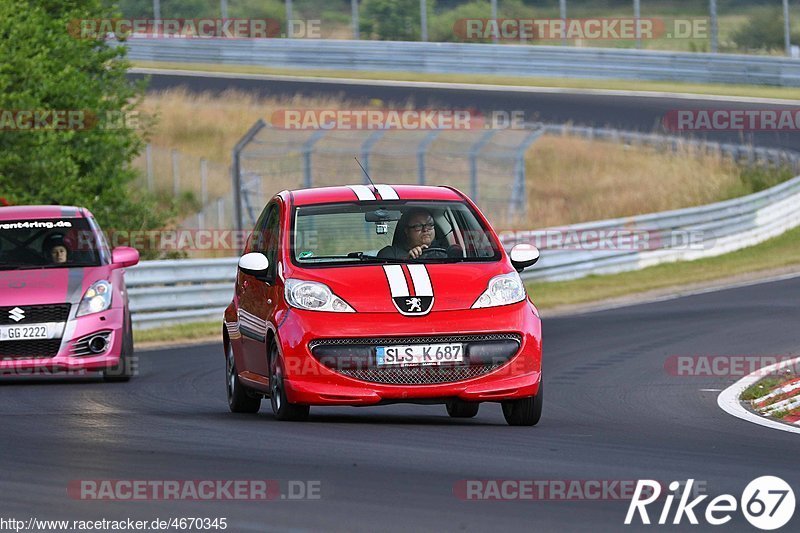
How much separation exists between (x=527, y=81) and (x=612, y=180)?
10.5m

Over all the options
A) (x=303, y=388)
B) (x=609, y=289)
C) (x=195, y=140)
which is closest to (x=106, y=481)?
(x=303, y=388)

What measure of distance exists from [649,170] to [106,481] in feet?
92.9

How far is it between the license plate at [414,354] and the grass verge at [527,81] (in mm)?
32067

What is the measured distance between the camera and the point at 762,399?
11648mm

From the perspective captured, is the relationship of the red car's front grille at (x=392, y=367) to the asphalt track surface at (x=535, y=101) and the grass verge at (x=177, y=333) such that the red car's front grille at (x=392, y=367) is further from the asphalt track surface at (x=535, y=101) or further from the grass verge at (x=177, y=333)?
the asphalt track surface at (x=535, y=101)


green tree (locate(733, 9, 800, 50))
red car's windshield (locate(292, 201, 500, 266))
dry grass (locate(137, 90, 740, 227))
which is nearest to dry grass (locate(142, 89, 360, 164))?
dry grass (locate(137, 90, 740, 227))

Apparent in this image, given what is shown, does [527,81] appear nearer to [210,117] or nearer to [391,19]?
[391,19]

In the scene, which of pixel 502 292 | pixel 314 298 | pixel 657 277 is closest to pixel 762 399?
pixel 502 292

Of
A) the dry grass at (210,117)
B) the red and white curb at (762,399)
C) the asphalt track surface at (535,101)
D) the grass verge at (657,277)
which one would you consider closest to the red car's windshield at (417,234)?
Result: the red and white curb at (762,399)

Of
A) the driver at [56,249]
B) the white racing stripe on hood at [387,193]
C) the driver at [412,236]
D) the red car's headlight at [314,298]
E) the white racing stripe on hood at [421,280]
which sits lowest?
the driver at [56,249]

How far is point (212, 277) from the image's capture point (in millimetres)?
22062

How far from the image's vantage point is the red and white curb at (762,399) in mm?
10109

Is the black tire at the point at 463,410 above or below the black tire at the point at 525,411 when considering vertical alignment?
below

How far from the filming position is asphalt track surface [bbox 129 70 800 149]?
3850cm
